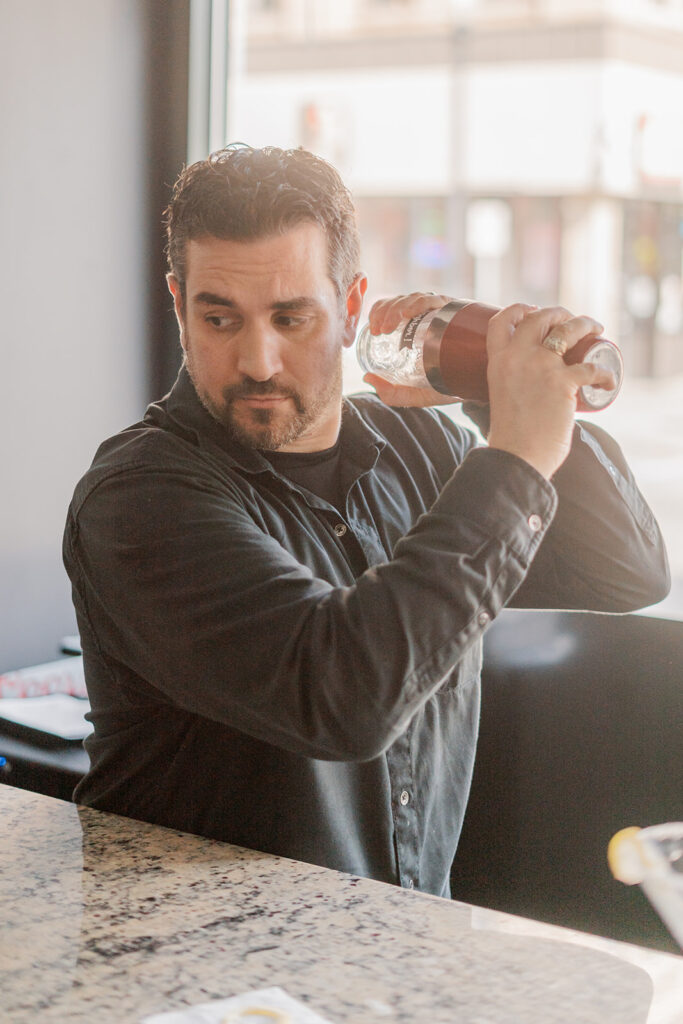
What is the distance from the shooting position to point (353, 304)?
4.50ft

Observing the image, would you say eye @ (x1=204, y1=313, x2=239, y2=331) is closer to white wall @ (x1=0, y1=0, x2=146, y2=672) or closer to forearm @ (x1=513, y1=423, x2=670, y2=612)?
forearm @ (x1=513, y1=423, x2=670, y2=612)

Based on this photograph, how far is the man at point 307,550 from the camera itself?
0.96m

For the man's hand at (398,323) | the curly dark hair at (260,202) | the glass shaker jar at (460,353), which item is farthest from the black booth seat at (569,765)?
the curly dark hair at (260,202)

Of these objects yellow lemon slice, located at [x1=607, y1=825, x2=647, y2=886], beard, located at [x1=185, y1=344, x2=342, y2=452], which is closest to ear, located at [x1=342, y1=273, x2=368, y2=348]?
beard, located at [x1=185, y1=344, x2=342, y2=452]

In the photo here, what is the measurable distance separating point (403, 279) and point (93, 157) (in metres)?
4.34

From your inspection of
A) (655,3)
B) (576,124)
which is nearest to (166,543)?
(655,3)

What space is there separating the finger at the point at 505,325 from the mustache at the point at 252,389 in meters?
0.24

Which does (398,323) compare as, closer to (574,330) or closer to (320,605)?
(574,330)

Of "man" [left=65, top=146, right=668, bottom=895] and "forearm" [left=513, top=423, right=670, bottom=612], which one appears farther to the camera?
"forearm" [left=513, top=423, right=670, bottom=612]

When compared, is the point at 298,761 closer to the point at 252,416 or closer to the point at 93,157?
the point at 252,416

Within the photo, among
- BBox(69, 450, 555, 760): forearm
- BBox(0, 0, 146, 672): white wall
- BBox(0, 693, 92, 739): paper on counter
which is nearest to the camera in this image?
BBox(69, 450, 555, 760): forearm

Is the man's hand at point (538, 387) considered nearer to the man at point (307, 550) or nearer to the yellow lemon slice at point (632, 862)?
the man at point (307, 550)

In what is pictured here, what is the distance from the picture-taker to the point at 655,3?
13.0ft

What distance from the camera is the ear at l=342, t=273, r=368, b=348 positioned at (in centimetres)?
135
